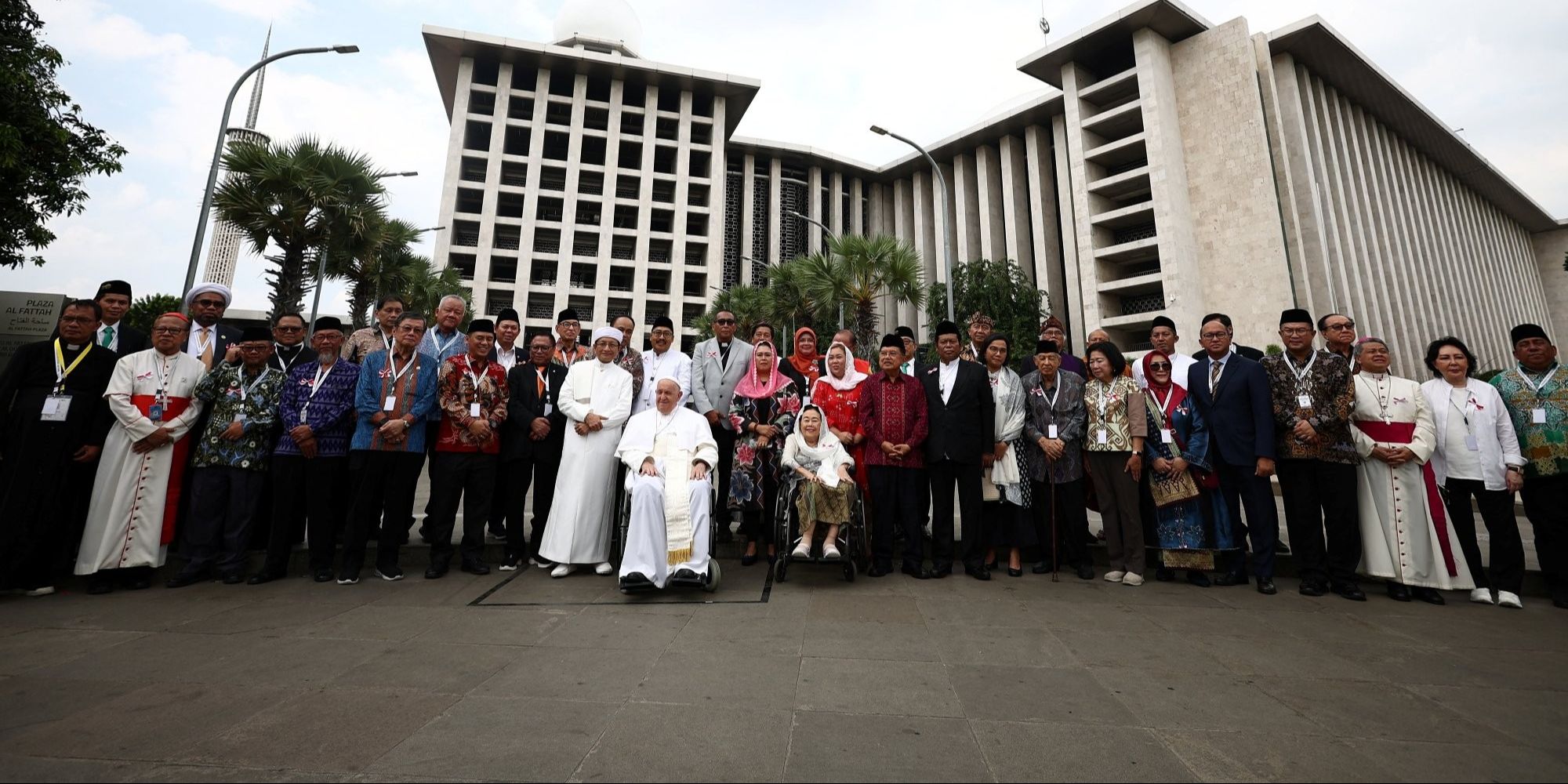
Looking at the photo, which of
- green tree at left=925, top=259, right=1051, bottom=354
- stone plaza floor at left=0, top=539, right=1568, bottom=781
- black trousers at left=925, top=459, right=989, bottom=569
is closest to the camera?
stone plaza floor at left=0, top=539, right=1568, bottom=781

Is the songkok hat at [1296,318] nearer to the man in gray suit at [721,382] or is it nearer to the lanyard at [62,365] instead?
the man in gray suit at [721,382]

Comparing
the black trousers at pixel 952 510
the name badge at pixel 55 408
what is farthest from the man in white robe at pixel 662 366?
the name badge at pixel 55 408

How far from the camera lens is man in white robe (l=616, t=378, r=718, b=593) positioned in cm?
437

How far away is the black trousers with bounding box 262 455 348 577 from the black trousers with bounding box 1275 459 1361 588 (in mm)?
7484

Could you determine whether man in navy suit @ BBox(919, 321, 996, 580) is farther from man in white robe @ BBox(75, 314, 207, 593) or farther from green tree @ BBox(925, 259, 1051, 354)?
green tree @ BBox(925, 259, 1051, 354)

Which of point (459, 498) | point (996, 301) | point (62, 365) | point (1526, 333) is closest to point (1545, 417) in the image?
point (1526, 333)

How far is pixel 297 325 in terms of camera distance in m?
5.33

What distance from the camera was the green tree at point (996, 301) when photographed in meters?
29.5

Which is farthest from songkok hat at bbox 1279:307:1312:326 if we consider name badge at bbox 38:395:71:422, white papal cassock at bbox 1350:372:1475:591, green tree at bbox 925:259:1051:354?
green tree at bbox 925:259:1051:354

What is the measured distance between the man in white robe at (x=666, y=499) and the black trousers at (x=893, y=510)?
1412 millimetres

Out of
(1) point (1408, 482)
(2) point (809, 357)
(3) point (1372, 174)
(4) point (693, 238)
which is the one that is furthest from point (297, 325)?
(3) point (1372, 174)

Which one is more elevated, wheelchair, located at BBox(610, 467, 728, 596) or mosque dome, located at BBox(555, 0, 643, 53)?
mosque dome, located at BBox(555, 0, 643, 53)

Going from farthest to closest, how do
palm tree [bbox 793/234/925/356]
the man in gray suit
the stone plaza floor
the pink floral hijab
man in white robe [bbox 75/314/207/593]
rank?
palm tree [bbox 793/234/925/356], the man in gray suit, the pink floral hijab, man in white robe [bbox 75/314/207/593], the stone plaza floor

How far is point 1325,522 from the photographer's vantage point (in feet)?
15.7
